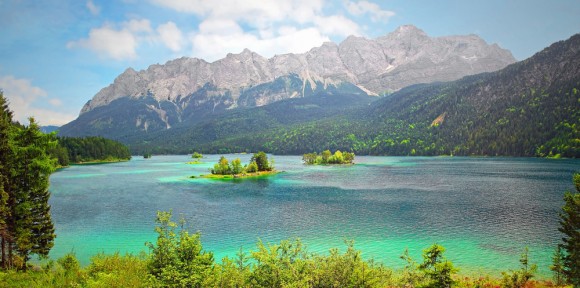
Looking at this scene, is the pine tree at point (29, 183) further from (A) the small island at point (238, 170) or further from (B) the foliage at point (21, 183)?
(A) the small island at point (238, 170)

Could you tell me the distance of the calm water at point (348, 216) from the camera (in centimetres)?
5278

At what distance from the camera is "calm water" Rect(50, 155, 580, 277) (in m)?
52.8

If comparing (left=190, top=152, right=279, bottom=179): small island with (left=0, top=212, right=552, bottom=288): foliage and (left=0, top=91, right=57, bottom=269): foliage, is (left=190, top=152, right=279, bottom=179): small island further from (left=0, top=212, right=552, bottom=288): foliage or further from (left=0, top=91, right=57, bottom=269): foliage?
(left=0, top=212, right=552, bottom=288): foliage

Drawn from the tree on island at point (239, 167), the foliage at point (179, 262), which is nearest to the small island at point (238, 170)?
the tree on island at point (239, 167)

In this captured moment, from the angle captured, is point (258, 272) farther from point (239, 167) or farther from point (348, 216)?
point (239, 167)

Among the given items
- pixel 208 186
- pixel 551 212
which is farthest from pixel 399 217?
pixel 208 186

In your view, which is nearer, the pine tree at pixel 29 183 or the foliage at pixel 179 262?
the foliage at pixel 179 262

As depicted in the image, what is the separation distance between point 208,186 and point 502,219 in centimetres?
9466

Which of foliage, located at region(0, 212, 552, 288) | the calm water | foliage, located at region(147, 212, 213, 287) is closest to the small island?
the calm water

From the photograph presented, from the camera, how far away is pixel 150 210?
279 ft

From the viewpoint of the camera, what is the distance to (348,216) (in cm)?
7481

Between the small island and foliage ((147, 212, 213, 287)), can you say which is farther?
the small island

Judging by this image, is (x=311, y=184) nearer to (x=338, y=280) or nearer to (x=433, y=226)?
(x=433, y=226)

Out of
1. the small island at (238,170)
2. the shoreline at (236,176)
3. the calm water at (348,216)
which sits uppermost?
the small island at (238,170)
